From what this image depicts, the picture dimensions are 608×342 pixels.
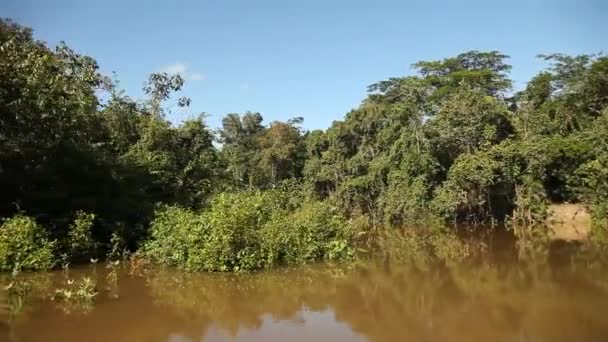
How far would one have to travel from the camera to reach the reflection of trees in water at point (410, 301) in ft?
22.9

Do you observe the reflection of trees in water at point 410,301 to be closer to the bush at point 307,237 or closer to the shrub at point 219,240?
the shrub at point 219,240

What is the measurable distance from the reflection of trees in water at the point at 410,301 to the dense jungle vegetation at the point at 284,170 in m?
1.40

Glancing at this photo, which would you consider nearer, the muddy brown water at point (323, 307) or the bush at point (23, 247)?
the muddy brown water at point (323, 307)

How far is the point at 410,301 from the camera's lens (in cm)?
871

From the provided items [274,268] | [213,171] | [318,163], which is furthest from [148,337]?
[318,163]

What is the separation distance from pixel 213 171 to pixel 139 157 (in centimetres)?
285

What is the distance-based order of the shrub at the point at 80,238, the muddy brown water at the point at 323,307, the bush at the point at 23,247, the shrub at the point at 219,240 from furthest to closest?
the shrub at the point at 80,238 < the shrub at the point at 219,240 < the bush at the point at 23,247 < the muddy brown water at the point at 323,307

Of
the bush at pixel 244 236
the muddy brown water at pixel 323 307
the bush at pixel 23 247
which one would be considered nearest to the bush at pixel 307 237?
the bush at pixel 244 236

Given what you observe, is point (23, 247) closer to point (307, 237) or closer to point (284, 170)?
point (307, 237)

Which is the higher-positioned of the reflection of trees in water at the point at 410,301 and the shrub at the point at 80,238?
the shrub at the point at 80,238

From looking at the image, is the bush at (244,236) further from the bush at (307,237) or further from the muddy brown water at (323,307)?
the muddy brown water at (323,307)

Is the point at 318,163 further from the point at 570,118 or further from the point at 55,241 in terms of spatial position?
the point at 55,241

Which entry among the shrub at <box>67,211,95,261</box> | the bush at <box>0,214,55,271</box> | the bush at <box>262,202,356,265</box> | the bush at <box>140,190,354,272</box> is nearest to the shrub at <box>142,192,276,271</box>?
the bush at <box>140,190,354,272</box>

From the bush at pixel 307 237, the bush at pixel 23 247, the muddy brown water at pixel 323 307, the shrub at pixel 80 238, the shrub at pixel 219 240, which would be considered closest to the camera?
the muddy brown water at pixel 323 307
